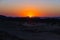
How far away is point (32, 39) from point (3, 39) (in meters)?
7.45

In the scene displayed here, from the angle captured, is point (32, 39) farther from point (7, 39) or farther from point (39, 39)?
point (7, 39)

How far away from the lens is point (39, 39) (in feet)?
99.1

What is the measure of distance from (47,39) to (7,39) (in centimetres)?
828

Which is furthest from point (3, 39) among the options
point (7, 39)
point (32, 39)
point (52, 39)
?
point (52, 39)

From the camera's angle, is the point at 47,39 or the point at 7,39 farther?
the point at 47,39

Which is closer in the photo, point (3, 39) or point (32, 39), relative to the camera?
point (3, 39)

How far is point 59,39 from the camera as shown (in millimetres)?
30625

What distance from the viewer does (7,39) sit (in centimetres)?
2408

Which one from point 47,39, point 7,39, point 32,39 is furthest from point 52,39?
point 7,39

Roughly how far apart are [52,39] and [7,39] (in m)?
9.15

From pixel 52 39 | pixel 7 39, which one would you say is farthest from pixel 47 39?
pixel 7 39

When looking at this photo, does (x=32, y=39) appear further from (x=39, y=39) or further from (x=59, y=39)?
(x=59, y=39)

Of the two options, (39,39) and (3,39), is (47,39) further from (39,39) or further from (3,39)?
(3,39)

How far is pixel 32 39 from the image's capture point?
98.1 ft
